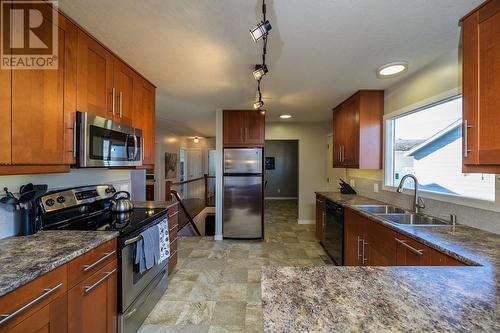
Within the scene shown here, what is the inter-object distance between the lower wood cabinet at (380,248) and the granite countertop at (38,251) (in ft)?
6.82

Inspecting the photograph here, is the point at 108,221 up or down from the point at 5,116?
down

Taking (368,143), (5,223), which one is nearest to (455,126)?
(368,143)

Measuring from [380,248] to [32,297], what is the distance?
2.34 meters

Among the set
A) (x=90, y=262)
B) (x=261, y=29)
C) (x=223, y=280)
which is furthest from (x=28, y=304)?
(x=223, y=280)

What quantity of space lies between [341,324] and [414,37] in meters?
2.05

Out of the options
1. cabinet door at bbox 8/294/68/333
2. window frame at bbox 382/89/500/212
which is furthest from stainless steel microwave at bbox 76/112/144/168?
window frame at bbox 382/89/500/212

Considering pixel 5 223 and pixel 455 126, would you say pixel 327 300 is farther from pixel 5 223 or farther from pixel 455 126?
pixel 455 126

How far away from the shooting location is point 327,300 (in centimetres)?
80

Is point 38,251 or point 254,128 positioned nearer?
point 38,251

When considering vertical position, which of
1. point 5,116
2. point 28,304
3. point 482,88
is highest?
point 482,88

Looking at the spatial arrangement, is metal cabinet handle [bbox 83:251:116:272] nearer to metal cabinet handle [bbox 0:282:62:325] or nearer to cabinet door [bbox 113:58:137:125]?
metal cabinet handle [bbox 0:282:62:325]

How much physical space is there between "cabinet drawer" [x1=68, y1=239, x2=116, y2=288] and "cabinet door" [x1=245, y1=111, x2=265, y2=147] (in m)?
2.84

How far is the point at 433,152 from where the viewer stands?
232cm

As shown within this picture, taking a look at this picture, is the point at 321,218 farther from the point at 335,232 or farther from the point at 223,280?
the point at 223,280
